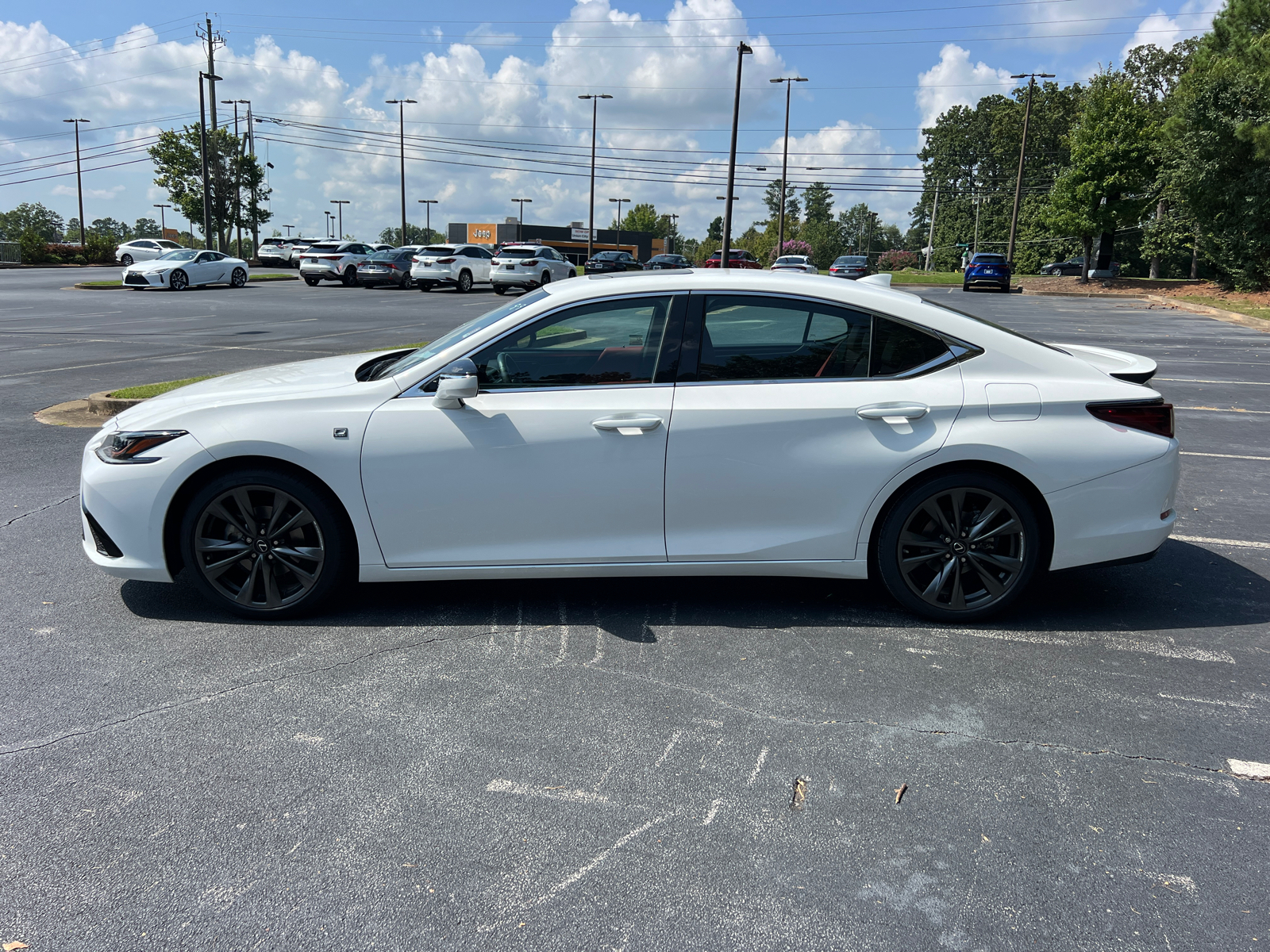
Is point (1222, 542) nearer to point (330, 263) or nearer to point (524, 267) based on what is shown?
point (524, 267)

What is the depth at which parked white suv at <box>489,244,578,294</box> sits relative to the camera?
34.5m

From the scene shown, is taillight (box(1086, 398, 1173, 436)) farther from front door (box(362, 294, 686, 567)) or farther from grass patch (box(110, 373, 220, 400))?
grass patch (box(110, 373, 220, 400))

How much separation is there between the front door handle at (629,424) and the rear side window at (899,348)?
3.41 ft

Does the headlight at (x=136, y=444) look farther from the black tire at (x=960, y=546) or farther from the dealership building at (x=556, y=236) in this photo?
the dealership building at (x=556, y=236)

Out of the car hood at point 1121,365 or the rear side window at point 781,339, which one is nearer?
the rear side window at point 781,339

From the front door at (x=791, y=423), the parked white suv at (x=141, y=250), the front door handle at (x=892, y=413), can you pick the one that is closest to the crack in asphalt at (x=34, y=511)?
the front door at (x=791, y=423)

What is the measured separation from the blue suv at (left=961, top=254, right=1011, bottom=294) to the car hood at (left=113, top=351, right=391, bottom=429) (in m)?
41.7

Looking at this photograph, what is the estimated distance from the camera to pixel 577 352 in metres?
4.30

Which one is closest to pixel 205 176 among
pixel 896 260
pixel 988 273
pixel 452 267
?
pixel 452 267

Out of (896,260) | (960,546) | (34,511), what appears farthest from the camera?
(896,260)

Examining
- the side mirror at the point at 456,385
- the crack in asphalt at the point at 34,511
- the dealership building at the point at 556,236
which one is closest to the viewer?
the side mirror at the point at 456,385

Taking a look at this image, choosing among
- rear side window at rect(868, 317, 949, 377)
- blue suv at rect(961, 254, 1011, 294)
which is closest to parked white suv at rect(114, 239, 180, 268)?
blue suv at rect(961, 254, 1011, 294)

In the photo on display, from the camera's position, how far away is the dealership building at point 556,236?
99.9 metres

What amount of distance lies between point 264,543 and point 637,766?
2.11 metres
